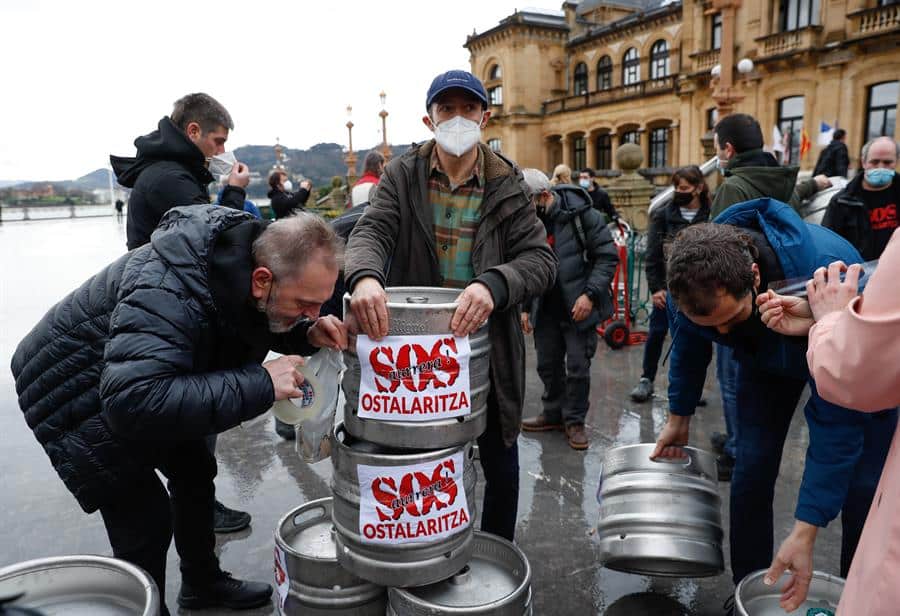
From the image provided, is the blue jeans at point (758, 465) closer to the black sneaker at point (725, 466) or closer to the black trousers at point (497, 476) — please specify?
the black trousers at point (497, 476)

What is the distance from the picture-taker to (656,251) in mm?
5305

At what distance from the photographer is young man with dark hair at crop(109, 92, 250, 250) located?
127 inches

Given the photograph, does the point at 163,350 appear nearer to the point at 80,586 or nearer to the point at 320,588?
the point at 80,586

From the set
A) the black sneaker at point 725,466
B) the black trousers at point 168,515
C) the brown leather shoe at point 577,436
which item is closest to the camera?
the black trousers at point 168,515

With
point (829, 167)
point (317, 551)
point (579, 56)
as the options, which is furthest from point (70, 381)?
point (579, 56)

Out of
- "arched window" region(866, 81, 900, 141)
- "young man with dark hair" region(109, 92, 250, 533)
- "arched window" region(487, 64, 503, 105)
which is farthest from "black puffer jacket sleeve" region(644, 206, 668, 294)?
"arched window" region(487, 64, 503, 105)

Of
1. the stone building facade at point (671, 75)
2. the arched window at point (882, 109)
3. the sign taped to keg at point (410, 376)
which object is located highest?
the stone building facade at point (671, 75)

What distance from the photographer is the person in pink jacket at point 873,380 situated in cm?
110

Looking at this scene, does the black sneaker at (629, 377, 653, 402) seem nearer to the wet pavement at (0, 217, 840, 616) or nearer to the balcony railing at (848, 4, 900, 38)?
the wet pavement at (0, 217, 840, 616)

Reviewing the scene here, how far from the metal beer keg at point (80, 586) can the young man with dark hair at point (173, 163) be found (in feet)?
6.24

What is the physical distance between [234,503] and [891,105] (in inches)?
1069

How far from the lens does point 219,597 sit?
9.07 feet

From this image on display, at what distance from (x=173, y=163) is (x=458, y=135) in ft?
5.63

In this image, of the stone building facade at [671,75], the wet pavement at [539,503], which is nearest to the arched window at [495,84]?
the stone building facade at [671,75]
